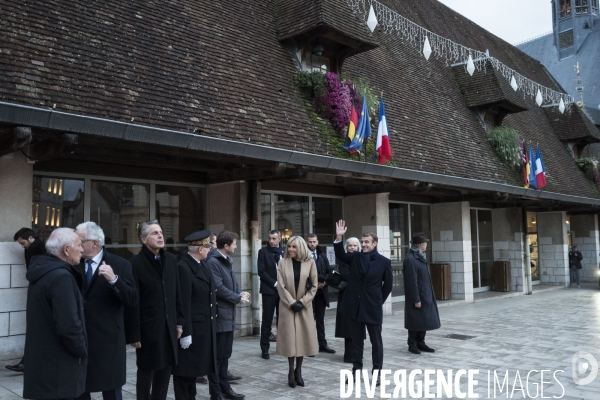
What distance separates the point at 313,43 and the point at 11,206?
7.19 metres

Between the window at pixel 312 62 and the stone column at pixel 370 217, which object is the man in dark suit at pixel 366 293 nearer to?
the stone column at pixel 370 217

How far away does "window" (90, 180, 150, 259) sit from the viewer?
8.38m

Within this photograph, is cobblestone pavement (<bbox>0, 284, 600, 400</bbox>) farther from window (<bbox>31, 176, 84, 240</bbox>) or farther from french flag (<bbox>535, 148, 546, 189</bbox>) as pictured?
french flag (<bbox>535, 148, 546, 189</bbox>)

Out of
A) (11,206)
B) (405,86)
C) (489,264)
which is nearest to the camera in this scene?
(11,206)

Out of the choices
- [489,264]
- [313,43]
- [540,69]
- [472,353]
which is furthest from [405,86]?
[540,69]

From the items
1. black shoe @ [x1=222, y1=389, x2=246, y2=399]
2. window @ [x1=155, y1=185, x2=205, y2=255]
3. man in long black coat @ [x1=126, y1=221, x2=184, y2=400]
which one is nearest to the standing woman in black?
black shoe @ [x1=222, y1=389, x2=246, y2=399]

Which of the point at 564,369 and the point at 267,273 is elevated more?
the point at 267,273

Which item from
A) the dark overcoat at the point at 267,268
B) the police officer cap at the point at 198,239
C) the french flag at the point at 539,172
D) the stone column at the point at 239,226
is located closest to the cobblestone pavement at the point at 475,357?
the stone column at the point at 239,226

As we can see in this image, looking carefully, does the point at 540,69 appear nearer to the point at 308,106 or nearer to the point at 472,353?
the point at 308,106

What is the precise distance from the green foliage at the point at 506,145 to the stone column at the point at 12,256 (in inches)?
512

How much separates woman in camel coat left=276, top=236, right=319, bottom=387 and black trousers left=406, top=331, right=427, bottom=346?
253 centimetres

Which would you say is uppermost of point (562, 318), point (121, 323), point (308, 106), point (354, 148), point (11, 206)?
point (308, 106)

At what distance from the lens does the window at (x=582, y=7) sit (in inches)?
1336

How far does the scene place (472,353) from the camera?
26.1ft
